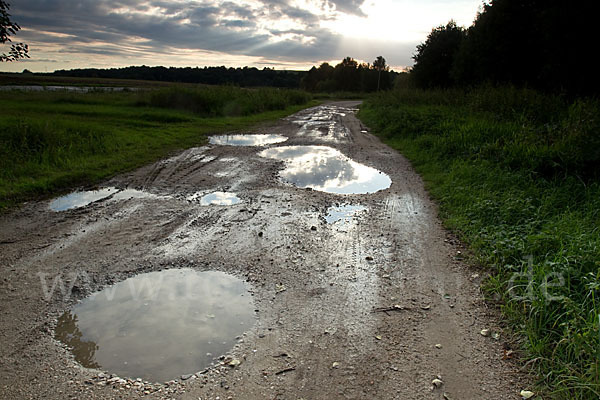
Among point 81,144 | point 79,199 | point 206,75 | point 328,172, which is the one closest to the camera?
point 79,199

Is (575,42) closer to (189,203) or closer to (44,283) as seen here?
(189,203)

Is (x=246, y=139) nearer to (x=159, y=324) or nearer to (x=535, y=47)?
(x=159, y=324)

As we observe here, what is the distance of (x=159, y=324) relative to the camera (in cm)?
341

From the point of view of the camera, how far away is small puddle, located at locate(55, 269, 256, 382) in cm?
296

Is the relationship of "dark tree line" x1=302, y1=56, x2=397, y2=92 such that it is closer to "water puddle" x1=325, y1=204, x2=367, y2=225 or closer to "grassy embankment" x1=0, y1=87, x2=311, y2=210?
"grassy embankment" x1=0, y1=87, x2=311, y2=210

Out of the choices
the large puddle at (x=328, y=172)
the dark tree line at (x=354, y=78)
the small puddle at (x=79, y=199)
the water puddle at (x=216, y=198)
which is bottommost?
the small puddle at (x=79, y=199)

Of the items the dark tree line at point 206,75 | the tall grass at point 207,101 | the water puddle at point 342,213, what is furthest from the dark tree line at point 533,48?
the dark tree line at point 206,75

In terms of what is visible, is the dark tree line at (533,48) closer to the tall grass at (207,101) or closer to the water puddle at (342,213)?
the water puddle at (342,213)

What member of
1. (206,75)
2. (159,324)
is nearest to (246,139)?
(159,324)

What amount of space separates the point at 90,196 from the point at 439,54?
29.7m

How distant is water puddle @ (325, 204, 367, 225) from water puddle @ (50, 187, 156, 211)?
3.45 meters

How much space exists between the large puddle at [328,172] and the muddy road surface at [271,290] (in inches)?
7.1

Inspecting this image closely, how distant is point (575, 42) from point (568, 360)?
53.3 ft

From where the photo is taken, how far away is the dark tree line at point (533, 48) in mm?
14523
